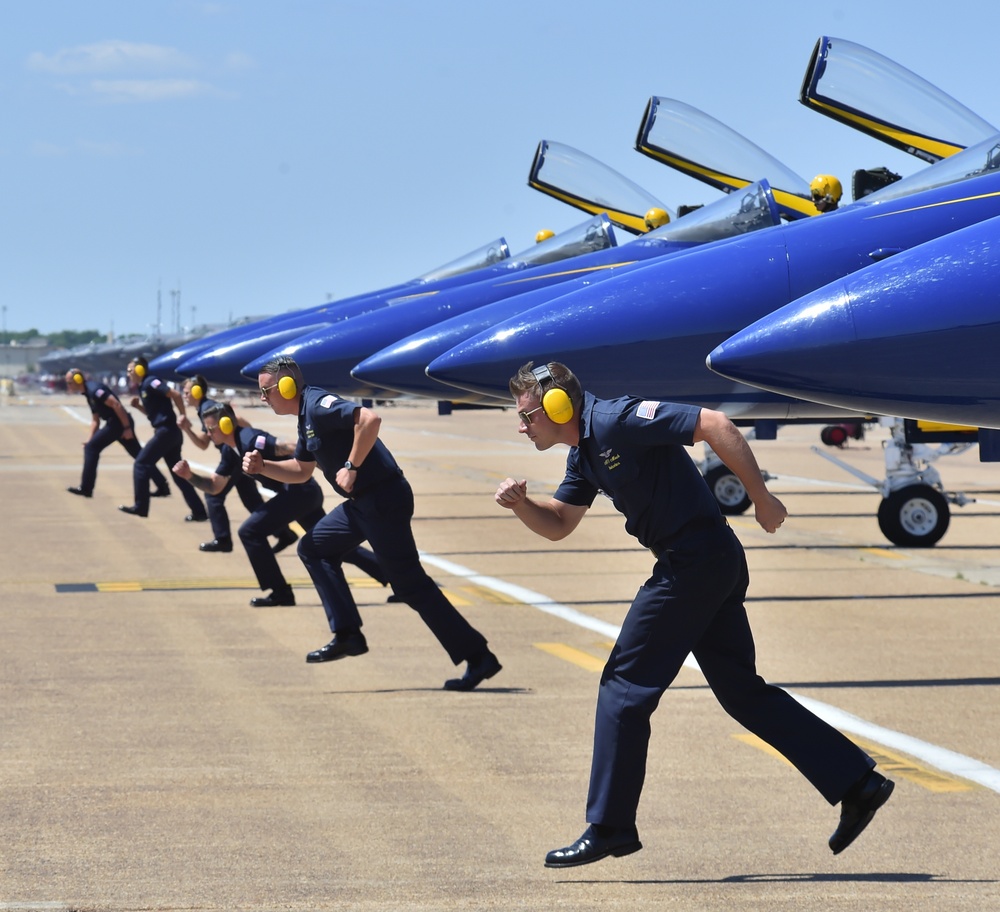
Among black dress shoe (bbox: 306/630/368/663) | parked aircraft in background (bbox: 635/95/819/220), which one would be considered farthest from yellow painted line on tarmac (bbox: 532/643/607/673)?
parked aircraft in background (bbox: 635/95/819/220)

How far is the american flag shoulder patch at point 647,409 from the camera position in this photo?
17.8 feet

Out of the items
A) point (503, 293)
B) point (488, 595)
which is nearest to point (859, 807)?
point (488, 595)

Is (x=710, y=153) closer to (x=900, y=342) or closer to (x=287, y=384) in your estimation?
(x=287, y=384)

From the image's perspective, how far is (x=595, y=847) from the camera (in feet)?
17.6

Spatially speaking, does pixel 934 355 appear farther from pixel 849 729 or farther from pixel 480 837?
pixel 480 837

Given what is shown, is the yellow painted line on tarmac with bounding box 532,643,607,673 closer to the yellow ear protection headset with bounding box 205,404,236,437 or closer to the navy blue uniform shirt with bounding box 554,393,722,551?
the yellow ear protection headset with bounding box 205,404,236,437

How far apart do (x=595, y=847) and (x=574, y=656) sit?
4335 mm

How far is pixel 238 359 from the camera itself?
Result: 825 inches

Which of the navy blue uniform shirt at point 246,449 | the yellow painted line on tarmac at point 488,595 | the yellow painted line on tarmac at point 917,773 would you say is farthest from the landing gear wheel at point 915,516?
the yellow painted line on tarmac at point 917,773

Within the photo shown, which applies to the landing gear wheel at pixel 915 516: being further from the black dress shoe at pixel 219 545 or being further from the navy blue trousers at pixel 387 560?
the navy blue trousers at pixel 387 560

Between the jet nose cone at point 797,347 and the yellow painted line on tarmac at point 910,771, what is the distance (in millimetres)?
1620

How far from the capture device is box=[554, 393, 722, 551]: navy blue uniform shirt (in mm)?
5465

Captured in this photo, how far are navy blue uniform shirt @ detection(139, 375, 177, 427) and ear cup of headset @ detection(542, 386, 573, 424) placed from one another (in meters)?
14.2

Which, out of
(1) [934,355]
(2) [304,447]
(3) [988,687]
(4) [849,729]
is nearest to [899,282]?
(1) [934,355]
